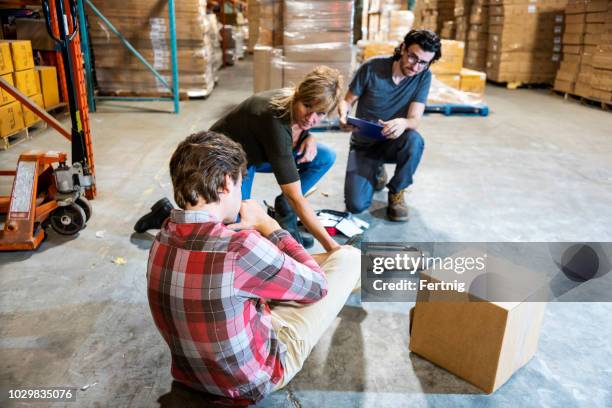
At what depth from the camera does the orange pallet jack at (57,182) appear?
10.4 ft

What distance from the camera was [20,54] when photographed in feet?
19.5

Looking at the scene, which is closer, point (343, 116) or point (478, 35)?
point (343, 116)

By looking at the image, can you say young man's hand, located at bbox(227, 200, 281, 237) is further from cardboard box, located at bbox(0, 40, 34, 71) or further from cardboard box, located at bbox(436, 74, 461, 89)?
cardboard box, located at bbox(436, 74, 461, 89)

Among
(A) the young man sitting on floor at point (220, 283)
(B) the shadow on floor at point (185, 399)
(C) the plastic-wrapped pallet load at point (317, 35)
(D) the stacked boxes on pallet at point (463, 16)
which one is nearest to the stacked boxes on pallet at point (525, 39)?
(D) the stacked boxes on pallet at point (463, 16)

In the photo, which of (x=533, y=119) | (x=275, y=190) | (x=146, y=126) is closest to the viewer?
(x=275, y=190)

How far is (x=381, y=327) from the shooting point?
8.15 ft

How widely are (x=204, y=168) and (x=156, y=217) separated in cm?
207

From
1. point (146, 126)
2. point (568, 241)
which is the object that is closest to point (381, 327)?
point (568, 241)

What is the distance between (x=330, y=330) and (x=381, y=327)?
10.5 inches

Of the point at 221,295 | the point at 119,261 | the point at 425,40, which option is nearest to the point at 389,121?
the point at 425,40

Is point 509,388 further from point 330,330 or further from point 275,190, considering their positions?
point 275,190

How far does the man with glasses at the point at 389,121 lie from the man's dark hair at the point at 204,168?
2079 mm

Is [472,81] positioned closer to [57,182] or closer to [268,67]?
[268,67]

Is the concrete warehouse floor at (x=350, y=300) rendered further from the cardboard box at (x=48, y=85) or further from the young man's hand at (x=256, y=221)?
the cardboard box at (x=48, y=85)
